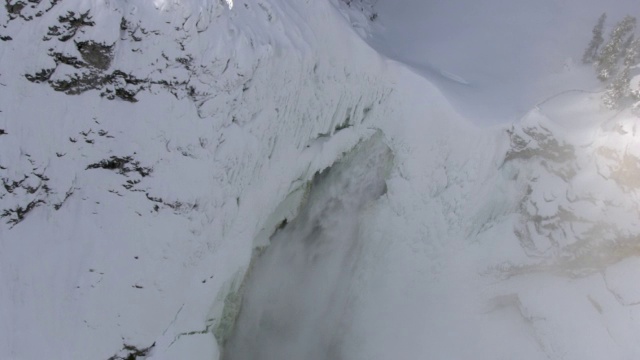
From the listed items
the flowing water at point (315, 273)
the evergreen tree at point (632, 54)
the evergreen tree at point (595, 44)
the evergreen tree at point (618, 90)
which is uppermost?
the evergreen tree at point (595, 44)

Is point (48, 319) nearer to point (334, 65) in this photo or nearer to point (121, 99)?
point (121, 99)

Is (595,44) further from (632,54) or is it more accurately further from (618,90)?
(618,90)

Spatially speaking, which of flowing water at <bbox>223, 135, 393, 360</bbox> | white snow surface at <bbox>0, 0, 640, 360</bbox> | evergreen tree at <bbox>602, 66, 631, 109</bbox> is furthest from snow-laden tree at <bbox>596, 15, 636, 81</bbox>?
flowing water at <bbox>223, 135, 393, 360</bbox>

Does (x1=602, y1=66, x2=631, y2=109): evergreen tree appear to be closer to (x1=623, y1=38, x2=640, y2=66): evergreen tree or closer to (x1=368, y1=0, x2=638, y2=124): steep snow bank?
(x1=623, y1=38, x2=640, y2=66): evergreen tree

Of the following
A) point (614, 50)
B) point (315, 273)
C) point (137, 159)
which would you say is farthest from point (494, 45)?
point (137, 159)

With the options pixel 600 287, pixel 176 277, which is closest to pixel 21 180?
pixel 176 277

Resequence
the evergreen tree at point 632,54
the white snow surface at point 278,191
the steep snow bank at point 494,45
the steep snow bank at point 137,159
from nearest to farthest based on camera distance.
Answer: the steep snow bank at point 137,159 → the white snow surface at point 278,191 → the evergreen tree at point 632,54 → the steep snow bank at point 494,45

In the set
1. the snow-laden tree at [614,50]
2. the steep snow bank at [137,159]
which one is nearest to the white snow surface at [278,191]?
the steep snow bank at [137,159]

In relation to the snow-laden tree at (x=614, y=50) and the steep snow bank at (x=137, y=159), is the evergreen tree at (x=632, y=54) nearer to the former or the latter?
Result: the snow-laden tree at (x=614, y=50)
